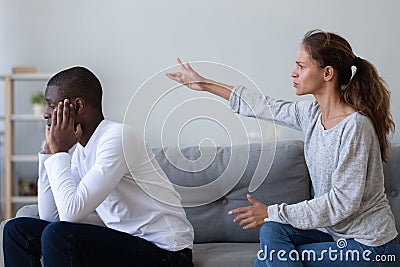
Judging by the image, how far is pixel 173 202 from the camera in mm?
2047

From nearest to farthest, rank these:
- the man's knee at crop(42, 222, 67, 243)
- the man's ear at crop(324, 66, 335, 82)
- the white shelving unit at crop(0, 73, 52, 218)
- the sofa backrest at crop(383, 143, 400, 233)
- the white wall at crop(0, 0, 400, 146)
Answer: the man's knee at crop(42, 222, 67, 243)
the man's ear at crop(324, 66, 335, 82)
the sofa backrest at crop(383, 143, 400, 233)
the white wall at crop(0, 0, 400, 146)
the white shelving unit at crop(0, 73, 52, 218)

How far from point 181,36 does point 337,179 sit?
1643 millimetres

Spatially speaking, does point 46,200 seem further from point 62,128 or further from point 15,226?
point 62,128

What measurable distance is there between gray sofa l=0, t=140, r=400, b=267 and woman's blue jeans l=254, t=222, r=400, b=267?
59cm

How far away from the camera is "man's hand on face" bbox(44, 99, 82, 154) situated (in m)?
1.92

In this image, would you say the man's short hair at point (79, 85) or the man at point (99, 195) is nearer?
the man at point (99, 195)

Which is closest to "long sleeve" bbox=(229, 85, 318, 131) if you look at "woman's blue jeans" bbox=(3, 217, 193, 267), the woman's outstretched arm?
the woman's outstretched arm

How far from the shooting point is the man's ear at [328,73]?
192cm

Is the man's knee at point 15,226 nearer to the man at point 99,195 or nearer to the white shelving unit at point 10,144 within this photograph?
the man at point 99,195

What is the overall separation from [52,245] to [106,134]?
1.17 feet

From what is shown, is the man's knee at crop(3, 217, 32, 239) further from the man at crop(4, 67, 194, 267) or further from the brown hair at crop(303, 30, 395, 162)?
the brown hair at crop(303, 30, 395, 162)


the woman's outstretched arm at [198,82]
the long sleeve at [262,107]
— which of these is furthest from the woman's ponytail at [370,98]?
the woman's outstretched arm at [198,82]

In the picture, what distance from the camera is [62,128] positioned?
1.92 metres

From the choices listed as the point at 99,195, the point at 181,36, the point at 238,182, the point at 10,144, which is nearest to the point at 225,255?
the point at 238,182
